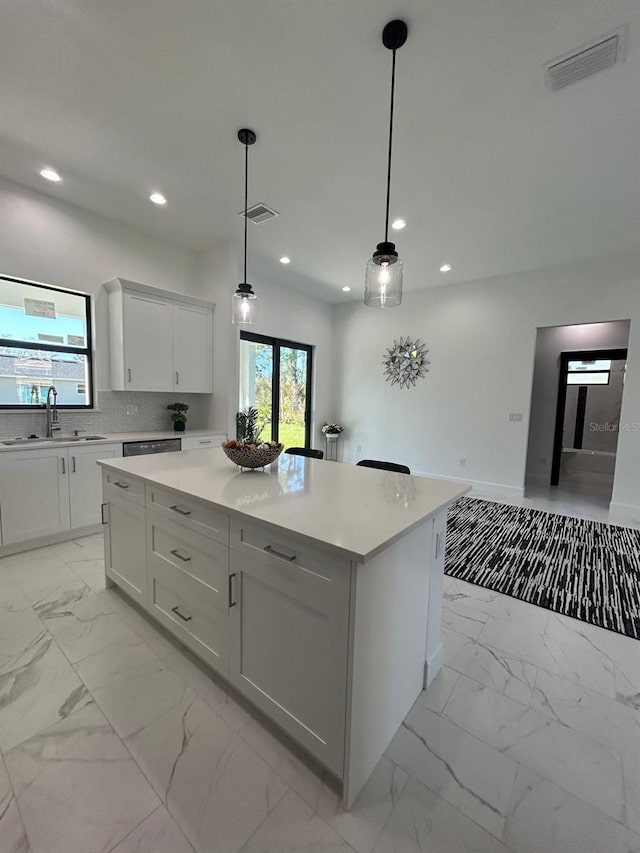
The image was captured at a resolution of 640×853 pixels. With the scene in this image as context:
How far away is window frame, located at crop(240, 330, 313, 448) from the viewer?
5449 mm

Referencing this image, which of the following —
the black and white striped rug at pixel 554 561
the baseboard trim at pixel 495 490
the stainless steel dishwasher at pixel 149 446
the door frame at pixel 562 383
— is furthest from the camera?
the door frame at pixel 562 383

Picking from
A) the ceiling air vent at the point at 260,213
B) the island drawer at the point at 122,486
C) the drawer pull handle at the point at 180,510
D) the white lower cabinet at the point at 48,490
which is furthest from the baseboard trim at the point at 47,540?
the ceiling air vent at the point at 260,213

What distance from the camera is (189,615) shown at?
66.9 inches

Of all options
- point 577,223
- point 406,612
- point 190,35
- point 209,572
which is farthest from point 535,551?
point 190,35

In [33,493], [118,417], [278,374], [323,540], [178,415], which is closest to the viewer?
[323,540]

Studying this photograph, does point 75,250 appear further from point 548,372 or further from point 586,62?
point 548,372

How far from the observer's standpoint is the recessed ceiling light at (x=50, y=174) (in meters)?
2.90

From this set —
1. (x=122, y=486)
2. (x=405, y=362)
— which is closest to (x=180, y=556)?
(x=122, y=486)

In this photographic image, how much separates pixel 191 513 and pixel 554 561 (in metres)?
3.00

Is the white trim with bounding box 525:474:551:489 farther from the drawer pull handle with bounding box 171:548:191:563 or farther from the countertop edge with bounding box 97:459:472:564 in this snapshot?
the drawer pull handle with bounding box 171:548:191:563

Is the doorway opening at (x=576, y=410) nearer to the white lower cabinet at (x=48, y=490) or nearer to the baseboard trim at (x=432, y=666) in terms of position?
the baseboard trim at (x=432, y=666)

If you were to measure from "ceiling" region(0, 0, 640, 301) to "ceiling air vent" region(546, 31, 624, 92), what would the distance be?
0.04 metres

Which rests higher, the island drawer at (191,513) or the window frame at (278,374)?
the window frame at (278,374)

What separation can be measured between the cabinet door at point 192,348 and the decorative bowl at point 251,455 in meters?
2.50
